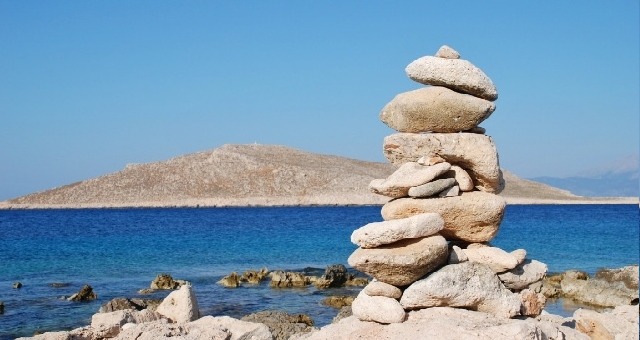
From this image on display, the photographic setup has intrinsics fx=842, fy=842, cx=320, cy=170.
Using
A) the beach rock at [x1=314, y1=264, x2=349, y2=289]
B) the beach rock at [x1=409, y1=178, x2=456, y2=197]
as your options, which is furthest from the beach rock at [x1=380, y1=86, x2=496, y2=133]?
the beach rock at [x1=314, y1=264, x2=349, y2=289]

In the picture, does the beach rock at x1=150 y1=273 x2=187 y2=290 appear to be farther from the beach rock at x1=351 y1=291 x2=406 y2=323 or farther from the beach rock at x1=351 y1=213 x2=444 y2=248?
the beach rock at x1=351 y1=213 x2=444 y2=248

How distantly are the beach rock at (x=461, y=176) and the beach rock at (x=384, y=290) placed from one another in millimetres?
1889

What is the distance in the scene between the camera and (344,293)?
88.2ft

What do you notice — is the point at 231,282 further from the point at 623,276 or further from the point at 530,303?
the point at 530,303

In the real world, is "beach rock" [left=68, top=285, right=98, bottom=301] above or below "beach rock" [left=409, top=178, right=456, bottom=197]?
below

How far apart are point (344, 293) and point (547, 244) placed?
21554 mm

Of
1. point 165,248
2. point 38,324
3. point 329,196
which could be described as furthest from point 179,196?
point 38,324

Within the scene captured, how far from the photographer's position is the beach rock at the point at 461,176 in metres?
12.7

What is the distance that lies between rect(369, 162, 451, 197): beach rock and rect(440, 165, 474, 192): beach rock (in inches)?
10.2

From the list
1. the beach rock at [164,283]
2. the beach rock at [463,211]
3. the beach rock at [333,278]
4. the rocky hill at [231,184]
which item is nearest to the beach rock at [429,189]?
the beach rock at [463,211]

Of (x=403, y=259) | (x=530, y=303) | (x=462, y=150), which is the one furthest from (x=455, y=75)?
(x=530, y=303)

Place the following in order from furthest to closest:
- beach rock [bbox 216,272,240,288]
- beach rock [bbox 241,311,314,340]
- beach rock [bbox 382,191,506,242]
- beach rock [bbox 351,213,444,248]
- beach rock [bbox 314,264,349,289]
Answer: beach rock [bbox 216,272,240,288] < beach rock [bbox 314,264,349,289] < beach rock [bbox 241,311,314,340] < beach rock [bbox 382,191,506,242] < beach rock [bbox 351,213,444,248]

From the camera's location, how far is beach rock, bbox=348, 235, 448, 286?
1157 cm

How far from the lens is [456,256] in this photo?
12.4m
